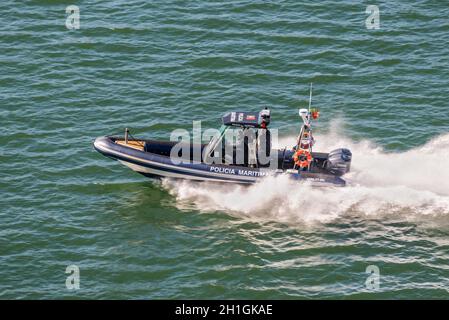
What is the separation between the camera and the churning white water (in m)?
31.5

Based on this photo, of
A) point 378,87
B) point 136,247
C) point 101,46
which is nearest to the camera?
point 136,247

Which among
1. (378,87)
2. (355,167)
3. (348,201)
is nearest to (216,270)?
(348,201)

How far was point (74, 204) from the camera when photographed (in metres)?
32.8

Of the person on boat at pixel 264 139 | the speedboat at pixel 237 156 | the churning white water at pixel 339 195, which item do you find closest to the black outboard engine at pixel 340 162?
the speedboat at pixel 237 156

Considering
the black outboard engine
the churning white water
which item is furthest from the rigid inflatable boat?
the churning white water

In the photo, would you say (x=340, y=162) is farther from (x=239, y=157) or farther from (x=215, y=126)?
(x=215, y=126)

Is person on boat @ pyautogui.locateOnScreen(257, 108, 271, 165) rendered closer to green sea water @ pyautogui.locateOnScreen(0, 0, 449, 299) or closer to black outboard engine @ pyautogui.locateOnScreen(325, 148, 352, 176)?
green sea water @ pyautogui.locateOnScreen(0, 0, 449, 299)

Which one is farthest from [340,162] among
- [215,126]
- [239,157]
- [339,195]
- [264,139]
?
[215,126]

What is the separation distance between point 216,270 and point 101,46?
17.7 m

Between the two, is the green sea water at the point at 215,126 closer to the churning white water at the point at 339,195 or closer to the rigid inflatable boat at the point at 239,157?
the churning white water at the point at 339,195

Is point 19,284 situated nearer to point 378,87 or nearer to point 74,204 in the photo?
point 74,204

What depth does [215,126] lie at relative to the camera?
37.3 meters

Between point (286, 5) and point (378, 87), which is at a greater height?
point (286, 5)
